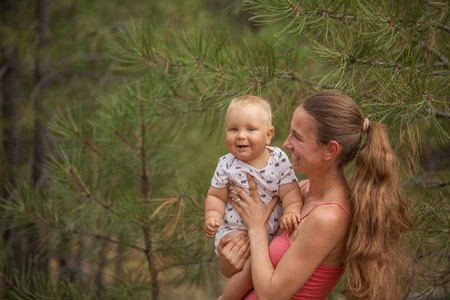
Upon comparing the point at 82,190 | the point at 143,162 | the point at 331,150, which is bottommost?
the point at 82,190

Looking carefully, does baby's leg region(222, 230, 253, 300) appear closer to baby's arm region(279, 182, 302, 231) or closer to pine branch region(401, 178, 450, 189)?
baby's arm region(279, 182, 302, 231)

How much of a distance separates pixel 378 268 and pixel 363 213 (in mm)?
204

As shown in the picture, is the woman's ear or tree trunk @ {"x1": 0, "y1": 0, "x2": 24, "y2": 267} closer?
the woman's ear

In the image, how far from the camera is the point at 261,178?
1.70 m

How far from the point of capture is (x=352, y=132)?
1548 mm

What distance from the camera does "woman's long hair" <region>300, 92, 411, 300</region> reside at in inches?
59.5

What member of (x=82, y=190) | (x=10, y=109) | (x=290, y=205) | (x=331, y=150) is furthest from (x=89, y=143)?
(x=10, y=109)

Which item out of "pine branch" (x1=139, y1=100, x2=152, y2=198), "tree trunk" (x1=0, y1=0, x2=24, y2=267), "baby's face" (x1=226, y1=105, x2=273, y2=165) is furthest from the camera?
"tree trunk" (x1=0, y1=0, x2=24, y2=267)

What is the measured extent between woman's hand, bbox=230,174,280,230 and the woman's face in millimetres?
201

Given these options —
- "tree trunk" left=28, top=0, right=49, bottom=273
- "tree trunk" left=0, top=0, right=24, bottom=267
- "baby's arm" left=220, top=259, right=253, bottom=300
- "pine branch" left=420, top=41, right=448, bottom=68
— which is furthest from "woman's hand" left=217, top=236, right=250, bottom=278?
"tree trunk" left=0, top=0, right=24, bottom=267

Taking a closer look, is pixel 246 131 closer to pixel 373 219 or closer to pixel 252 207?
pixel 252 207

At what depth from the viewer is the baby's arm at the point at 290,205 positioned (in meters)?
1.57

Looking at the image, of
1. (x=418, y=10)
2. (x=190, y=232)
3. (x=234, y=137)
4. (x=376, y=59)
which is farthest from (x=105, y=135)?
(x=418, y=10)

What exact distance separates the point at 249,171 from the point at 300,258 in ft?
1.26
